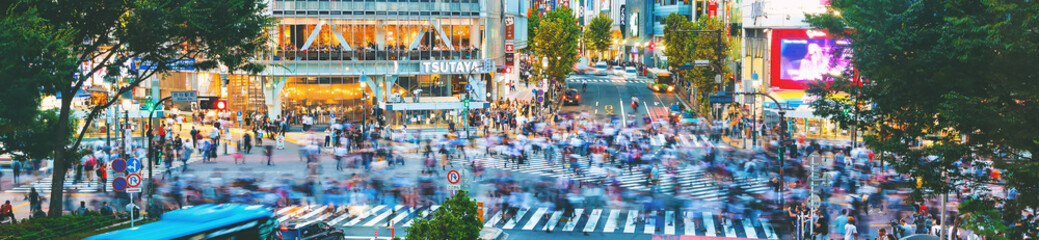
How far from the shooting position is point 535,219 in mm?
30438

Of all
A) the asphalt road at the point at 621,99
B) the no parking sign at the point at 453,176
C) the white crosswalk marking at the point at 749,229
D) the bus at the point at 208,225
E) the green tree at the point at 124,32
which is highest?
the green tree at the point at 124,32

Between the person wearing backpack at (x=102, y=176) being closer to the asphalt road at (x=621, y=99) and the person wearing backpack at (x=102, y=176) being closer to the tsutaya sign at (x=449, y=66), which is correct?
the tsutaya sign at (x=449, y=66)

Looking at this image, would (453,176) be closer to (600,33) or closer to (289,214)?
(289,214)

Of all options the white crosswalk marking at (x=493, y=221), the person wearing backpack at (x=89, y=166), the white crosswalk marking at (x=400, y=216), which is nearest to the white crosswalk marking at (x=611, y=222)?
the white crosswalk marking at (x=493, y=221)

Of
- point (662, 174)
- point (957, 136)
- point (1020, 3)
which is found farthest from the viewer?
point (662, 174)

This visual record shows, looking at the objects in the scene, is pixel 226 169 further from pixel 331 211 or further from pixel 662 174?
pixel 662 174

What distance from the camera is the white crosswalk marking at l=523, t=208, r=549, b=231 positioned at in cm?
2917

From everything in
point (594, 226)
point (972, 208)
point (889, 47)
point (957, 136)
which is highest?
point (889, 47)

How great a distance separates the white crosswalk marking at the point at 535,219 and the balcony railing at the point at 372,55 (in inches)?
1484

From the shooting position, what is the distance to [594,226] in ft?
96.4

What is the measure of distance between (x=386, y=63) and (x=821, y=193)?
137ft

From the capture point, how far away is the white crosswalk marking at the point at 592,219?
Result: 28.9 m

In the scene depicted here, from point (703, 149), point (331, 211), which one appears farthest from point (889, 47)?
point (703, 149)

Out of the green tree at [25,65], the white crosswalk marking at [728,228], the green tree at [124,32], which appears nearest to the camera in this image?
the green tree at [25,65]
